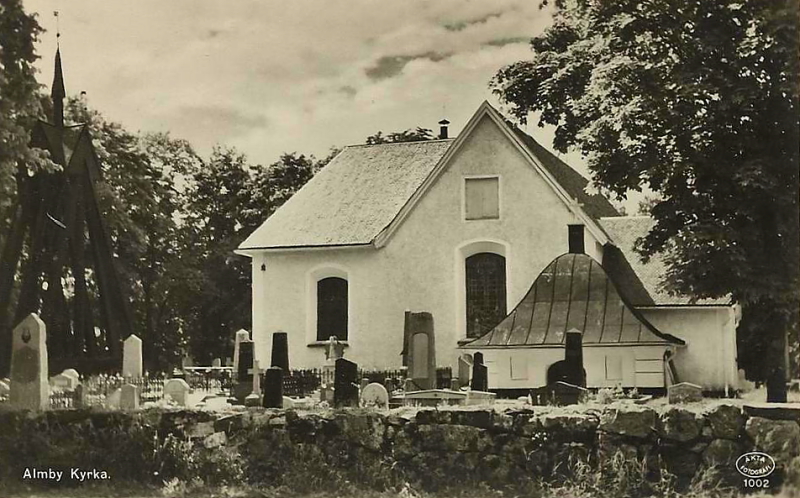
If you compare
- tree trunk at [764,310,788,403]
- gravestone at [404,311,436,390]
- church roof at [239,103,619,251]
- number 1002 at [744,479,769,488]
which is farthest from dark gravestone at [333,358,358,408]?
church roof at [239,103,619,251]

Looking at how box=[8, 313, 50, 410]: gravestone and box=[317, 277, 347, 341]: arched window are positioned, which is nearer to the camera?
box=[8, 313, 50, 410]: gravestone

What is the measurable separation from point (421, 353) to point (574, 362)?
11.2 ft

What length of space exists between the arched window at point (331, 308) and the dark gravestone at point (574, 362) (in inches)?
316

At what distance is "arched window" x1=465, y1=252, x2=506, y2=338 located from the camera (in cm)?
1988

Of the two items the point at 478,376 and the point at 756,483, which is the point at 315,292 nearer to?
the point at 478,376

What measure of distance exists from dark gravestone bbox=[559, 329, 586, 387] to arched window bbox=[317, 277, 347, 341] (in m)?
8.02

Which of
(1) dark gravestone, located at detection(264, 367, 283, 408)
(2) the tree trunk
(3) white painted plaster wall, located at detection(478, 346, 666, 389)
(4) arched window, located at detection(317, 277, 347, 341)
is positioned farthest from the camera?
(4) arched window, located at detection(317, 277, 347, 341)

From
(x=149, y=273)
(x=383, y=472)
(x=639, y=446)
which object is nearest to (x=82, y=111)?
(x=149, y=273)

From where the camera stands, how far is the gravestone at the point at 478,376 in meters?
15.4

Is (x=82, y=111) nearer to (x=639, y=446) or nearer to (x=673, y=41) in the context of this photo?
(x=673, y=41)

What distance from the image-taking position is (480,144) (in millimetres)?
19531

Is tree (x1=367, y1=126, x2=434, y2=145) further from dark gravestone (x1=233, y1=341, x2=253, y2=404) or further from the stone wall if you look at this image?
the stone wall

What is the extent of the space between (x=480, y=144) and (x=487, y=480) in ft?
37.3

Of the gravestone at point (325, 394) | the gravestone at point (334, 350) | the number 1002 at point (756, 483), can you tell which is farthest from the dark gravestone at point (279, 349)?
the number 1002 at point (756, 483)
